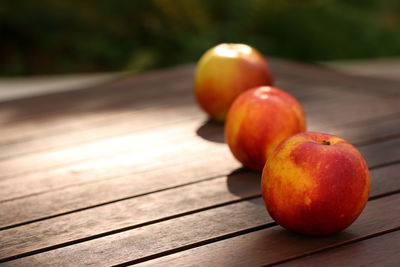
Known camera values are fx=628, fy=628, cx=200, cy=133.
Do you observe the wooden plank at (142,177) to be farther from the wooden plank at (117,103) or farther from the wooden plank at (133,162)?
the wooden plank at (117,103)

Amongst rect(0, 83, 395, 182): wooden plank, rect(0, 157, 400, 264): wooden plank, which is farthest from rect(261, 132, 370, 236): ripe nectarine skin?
rect(0, 83, 395, 182): wooden plank

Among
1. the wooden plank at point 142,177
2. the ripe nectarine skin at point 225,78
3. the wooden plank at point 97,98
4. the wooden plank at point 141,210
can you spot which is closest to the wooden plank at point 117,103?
the wooden plank at point 97,98

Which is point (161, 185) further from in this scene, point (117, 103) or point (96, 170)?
point (117, 103)

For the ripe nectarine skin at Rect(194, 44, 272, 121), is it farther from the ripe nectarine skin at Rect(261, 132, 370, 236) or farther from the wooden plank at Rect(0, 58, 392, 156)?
the ripe nectarine skin at Rect(261, 132, 370, 236)

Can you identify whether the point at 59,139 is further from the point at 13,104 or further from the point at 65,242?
the point at 65,242

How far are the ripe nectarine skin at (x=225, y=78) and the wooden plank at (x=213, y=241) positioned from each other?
80 cm

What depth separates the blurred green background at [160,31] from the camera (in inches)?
217

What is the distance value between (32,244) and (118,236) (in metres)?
0.15

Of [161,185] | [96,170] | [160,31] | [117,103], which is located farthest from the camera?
[160,31]

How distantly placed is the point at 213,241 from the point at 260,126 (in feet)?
1.49

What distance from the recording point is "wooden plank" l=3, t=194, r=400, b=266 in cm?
100

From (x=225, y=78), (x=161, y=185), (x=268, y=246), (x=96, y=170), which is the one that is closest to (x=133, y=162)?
(x=96, y=170)

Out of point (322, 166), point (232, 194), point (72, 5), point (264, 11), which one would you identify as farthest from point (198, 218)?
point (72, 5)

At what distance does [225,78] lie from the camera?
1.95 m
